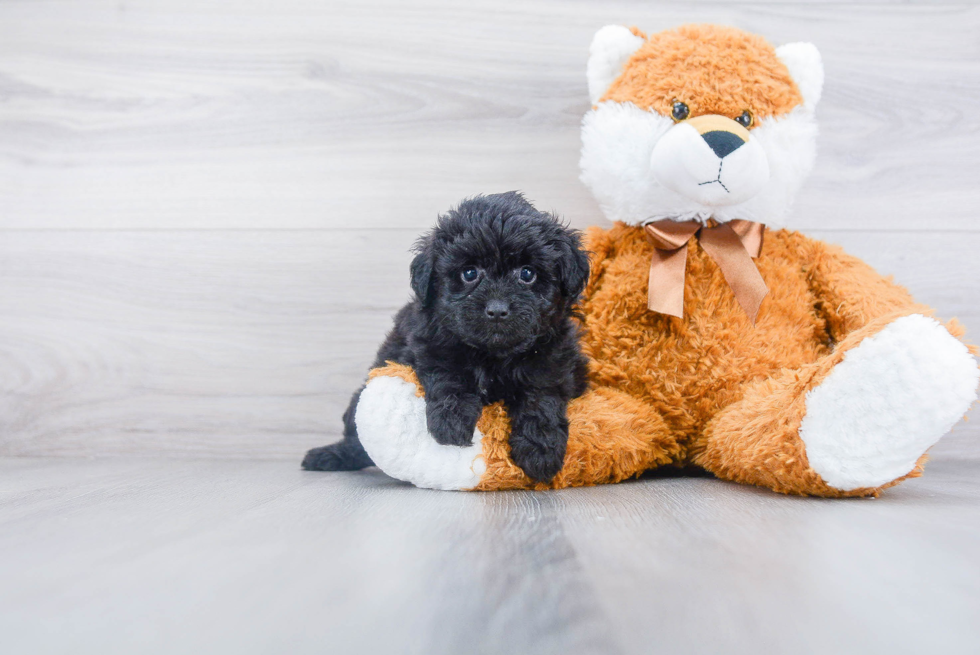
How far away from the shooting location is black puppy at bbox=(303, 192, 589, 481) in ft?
2.57

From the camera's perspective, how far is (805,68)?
3.37 ft

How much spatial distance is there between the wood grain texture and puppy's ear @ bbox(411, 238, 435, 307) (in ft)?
0.85

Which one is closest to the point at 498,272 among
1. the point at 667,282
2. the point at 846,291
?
the point at 667,282

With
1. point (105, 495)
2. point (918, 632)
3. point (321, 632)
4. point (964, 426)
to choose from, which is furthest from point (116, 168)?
point (964, 426)

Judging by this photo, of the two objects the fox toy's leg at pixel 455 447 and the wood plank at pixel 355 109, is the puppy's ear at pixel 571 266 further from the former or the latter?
the wood plank at pixel 355 109

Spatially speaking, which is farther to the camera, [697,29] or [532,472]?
[697,29]

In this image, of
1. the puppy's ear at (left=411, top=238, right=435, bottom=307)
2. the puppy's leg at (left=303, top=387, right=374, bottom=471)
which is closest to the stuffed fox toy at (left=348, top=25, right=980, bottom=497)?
the puppy's ear at (left=411, top=238, right=435, bottom=307)

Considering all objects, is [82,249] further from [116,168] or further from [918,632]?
[918,632]

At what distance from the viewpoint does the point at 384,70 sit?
1.29 metres

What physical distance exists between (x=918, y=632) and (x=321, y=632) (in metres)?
0.40

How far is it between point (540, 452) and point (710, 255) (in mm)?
422

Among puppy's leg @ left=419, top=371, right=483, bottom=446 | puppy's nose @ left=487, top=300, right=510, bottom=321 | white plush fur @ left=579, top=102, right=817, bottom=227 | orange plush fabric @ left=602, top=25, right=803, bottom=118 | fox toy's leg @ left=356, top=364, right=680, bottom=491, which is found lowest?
fox toy's leg @ left=356, top=364, right=680, bottom=491

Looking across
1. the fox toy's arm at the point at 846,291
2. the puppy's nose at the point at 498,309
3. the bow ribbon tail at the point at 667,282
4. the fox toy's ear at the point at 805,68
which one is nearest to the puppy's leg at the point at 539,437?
the puppy's nose at the point at 498,309

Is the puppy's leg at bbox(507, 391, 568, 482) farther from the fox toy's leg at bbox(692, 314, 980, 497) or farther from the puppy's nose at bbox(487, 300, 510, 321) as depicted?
the fox toy's leg at bbox(692, 314, 980, 497)
